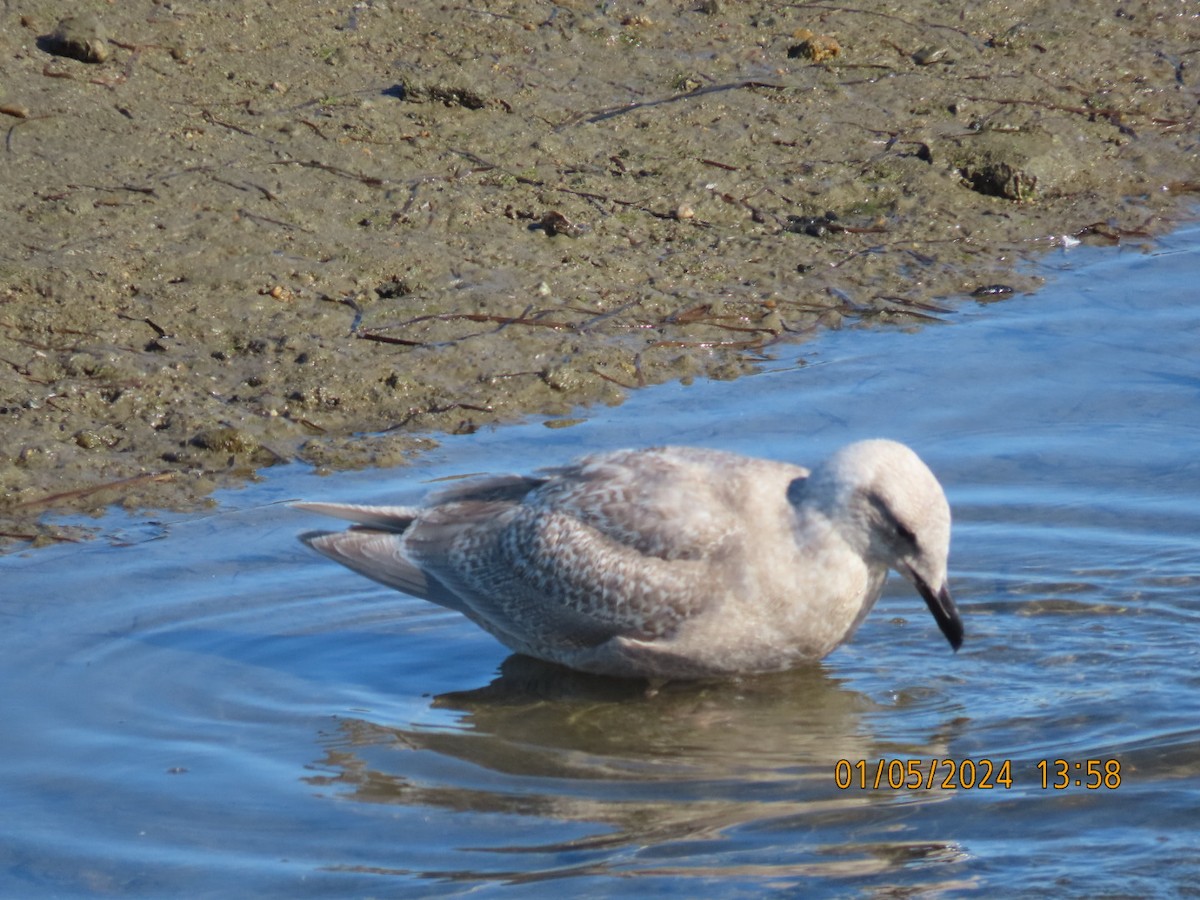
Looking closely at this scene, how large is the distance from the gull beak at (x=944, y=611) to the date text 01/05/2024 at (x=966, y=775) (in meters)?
0.51

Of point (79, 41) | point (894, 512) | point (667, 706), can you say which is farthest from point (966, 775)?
point (79, 41)

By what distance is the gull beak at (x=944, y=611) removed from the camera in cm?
578

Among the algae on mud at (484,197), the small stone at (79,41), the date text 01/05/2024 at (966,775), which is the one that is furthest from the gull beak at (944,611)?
the small stone at (79,41)

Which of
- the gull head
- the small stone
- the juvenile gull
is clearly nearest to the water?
the juvenile gull

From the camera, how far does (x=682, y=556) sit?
5.99 metres

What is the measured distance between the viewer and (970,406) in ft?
25.8

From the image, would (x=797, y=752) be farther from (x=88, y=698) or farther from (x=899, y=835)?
(x=88, y=698)

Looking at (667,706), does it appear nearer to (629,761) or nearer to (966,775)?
(629,761)

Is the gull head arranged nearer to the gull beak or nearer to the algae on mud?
the gull beak

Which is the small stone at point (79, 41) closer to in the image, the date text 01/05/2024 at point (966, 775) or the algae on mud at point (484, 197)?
the algae on mud at point (484, 197)

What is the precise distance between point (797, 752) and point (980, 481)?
2130mm

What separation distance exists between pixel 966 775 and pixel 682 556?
124cm

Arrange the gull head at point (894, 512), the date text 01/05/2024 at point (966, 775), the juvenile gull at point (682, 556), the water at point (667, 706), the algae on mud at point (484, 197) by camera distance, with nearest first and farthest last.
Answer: the water at point (667, 706), the date text 01/05/2024 at point (966, 775), the gull head at point (894, 512), the juvenile gull at point (682, 556), the algae on mud at point (484, 197)

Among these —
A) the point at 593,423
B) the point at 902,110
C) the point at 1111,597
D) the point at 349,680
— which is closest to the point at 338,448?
the point at 593,423
